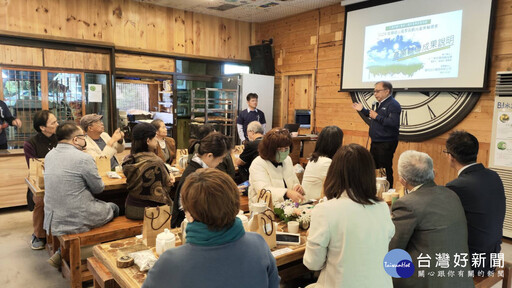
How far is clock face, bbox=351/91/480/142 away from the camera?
476 centimetres

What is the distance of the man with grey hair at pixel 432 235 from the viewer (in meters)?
1.83

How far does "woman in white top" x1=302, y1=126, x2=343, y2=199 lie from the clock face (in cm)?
270

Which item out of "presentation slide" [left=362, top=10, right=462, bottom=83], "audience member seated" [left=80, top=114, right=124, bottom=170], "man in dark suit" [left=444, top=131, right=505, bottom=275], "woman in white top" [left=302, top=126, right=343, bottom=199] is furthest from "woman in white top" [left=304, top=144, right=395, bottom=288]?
"presentation slide" [left=362, top=10, right=462, bottom=83]

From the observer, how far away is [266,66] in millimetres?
7566

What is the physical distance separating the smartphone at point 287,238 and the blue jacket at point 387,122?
10.2ft

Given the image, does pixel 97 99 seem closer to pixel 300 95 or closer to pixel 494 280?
pixel 300 95

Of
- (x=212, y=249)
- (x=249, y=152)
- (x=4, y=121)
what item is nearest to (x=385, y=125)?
(x=249, y=152)

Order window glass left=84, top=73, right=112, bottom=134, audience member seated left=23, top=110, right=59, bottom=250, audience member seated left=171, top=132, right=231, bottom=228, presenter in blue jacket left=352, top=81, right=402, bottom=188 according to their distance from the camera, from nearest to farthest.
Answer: audience member seated left=171, top=132, right=231, bottom=228 < audience member seated left=23, top=110, right=59, bottom=250 < presenter in blue jacket left=352, top=81, right=402, bottom=188 < window glass left=84, top=73, right=112, bottom=134

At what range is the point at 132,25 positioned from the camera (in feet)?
21.0

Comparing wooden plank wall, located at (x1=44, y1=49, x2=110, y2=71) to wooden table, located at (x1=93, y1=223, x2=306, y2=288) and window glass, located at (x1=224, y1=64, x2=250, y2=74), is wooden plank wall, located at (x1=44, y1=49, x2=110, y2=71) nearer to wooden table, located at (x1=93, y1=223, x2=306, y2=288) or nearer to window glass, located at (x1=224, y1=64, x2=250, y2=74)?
window glass, located at (x1=224, y1=64, x2=250, y2=74)

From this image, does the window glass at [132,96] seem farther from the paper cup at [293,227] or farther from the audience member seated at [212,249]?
the audience member seated at [212,249]

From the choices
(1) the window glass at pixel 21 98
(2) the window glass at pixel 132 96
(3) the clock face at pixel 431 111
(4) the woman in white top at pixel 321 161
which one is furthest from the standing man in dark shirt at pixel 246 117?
(4) the woman in white top at pixel 321 161

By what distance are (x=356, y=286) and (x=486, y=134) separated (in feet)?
13.2

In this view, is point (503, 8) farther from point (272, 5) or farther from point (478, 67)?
point (272, 5)
